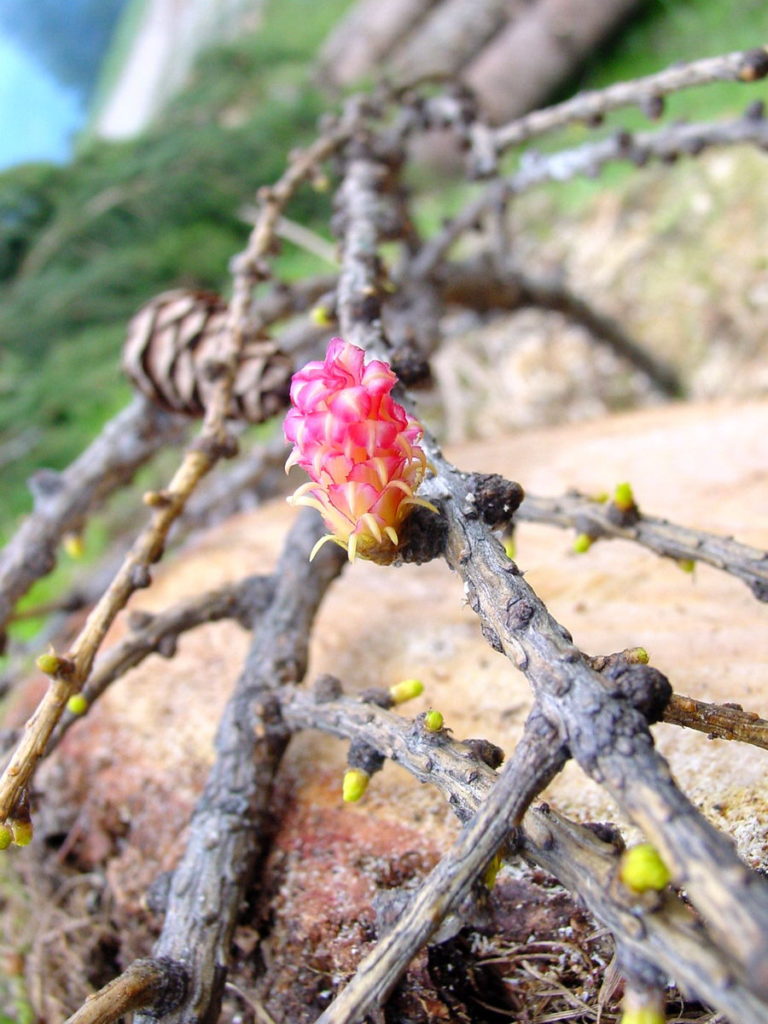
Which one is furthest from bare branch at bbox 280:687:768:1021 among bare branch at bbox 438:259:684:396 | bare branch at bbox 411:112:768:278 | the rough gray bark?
the rough gray bark

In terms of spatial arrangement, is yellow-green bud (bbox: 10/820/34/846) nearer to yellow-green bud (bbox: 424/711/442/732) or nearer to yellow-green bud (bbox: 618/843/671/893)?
yellow-green bud (bbox: 424/711/442/732)

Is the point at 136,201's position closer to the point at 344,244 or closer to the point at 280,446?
A: the point at 280,446

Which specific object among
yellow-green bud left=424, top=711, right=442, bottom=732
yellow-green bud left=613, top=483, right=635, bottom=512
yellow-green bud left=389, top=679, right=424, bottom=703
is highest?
yellow-green bud left=613, top=483, right=635, bottom=512

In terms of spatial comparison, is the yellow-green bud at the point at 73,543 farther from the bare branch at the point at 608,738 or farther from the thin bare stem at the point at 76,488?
the bare branch at the point at 608,738

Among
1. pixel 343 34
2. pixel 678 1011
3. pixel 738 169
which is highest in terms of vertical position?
pixel 343 34

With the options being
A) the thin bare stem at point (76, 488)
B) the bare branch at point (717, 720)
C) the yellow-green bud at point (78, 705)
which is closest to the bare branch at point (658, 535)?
the bare branch at point (717, 720)

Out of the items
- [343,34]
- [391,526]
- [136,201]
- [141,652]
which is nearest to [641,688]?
[391,526]
